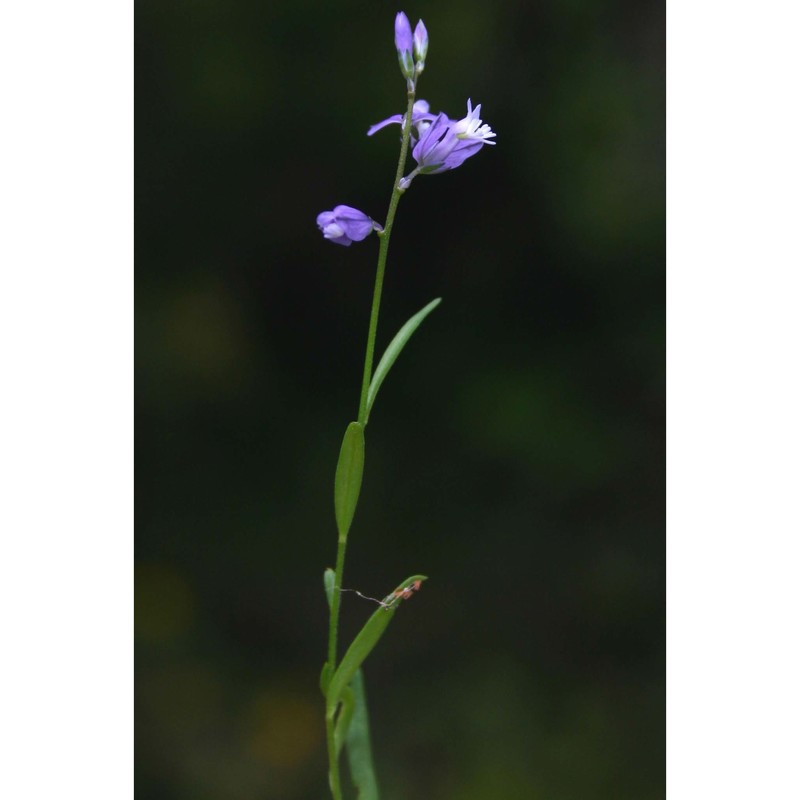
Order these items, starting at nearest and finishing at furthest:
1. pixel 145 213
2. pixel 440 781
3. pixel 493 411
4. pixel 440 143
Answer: pixel 440 143, pixel 145 213, pixel 440 781, pixel 493 411

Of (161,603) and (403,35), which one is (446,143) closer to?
(403,35)

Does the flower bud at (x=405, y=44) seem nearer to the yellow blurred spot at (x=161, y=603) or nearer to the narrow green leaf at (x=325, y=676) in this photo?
the narrow green leaf at (x=325, y=676)

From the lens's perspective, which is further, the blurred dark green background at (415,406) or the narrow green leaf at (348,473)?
the blurred dark green background at (415,406)

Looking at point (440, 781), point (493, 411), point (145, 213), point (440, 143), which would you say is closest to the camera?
point (440, 143)

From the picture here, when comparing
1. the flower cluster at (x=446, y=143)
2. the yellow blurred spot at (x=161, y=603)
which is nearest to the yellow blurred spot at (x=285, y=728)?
the yellow blurred spot at (x=161, y=603)

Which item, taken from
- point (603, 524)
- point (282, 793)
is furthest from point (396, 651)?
point (603, 524)

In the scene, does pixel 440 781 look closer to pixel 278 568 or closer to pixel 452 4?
pixel 278 568

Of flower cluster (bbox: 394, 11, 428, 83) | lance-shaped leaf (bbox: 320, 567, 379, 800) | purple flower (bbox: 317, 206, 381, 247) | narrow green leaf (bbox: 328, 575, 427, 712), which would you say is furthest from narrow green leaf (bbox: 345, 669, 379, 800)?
flower cluster (bbox: 394, 11, 428, 83)

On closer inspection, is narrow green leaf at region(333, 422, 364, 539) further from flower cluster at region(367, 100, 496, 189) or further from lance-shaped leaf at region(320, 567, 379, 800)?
flower cluster at region(367, 100, 496, 189)
